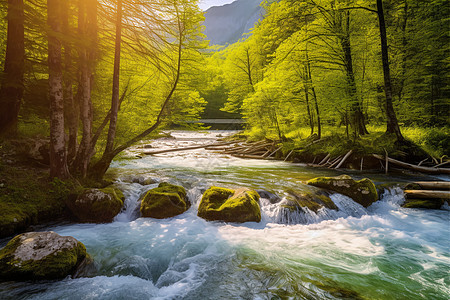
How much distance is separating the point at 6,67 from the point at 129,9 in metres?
4.43

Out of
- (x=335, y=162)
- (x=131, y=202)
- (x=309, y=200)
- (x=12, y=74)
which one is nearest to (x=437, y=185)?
(x=309, y=200)

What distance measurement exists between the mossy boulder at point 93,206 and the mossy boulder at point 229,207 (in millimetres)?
2702

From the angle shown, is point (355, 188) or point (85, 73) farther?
point (355, 188)

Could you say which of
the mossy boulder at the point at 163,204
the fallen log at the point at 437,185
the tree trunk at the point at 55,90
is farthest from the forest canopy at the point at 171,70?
the fallen log at the point at 437,185

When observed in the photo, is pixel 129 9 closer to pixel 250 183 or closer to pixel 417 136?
pixel 250 183

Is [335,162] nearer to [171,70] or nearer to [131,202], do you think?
[171,70]

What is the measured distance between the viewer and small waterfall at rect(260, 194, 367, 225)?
6.83m

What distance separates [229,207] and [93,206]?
395 cm

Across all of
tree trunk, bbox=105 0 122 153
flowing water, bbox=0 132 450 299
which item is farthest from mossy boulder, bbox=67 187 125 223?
tree trunk, bbox=105 0 122 153

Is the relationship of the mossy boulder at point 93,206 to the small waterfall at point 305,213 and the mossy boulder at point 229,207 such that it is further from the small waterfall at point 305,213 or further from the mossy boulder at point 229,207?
the small waterfall at point 305,213

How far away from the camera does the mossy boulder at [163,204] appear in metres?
7.01

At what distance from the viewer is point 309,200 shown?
764 centimetres

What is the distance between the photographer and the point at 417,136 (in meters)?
13.2

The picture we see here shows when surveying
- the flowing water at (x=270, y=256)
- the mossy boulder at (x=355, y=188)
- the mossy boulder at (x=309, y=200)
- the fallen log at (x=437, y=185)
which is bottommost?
the flowing water at (x=270, y=256)
